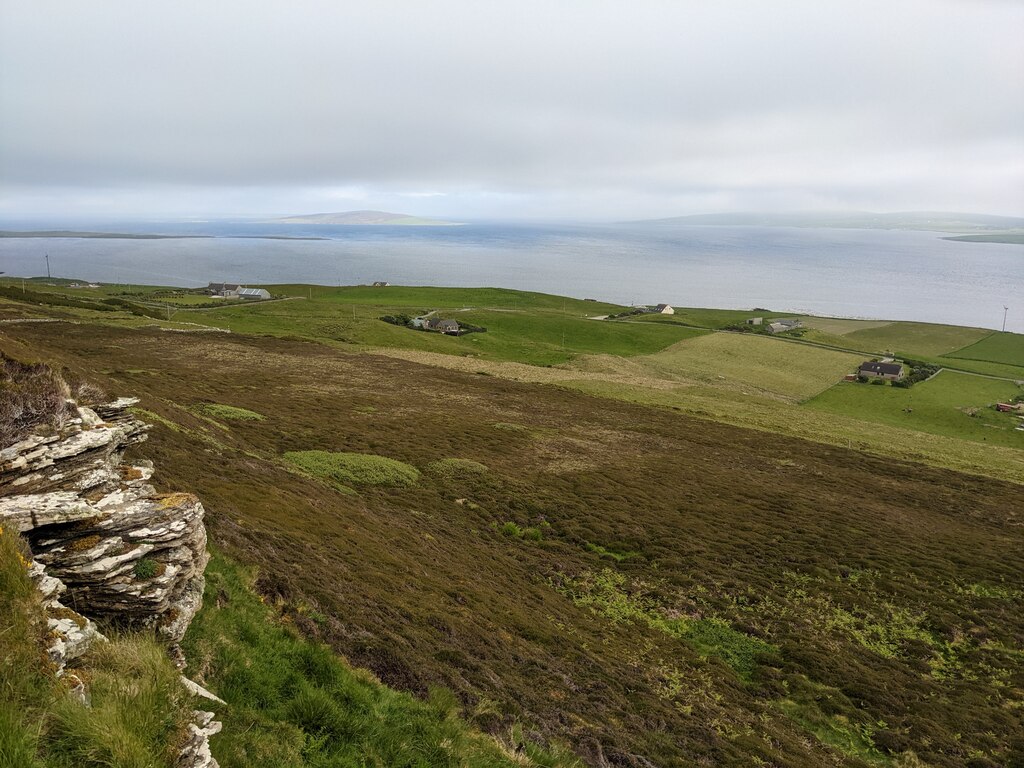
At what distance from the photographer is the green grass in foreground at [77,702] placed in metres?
6.00

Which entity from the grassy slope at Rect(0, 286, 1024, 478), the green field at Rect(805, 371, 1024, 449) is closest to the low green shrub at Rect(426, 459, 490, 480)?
the grassy slope at Rect(0, 286, 1024, 478)

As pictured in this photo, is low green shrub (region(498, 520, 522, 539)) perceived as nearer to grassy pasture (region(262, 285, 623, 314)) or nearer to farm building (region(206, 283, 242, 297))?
grassy pasture (region(262, 285, 623, 314))

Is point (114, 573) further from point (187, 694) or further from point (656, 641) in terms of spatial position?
point (656, 641)

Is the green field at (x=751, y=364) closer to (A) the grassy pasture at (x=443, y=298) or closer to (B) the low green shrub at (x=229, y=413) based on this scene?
(A) the grassy pasture at (x=443, y=298)

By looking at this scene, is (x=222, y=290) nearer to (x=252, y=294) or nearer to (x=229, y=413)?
(x=252, y=294)

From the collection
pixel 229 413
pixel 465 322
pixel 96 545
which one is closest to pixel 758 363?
pixel 465 322

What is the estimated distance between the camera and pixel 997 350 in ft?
406

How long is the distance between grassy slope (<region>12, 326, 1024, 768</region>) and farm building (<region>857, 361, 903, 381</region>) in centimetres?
5724

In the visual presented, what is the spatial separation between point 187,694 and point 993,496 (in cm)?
5114

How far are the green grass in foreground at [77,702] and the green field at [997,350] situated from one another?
146m

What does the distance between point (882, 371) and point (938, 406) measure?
1577cm

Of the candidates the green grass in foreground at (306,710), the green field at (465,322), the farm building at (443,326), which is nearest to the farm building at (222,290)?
the green field at (465,322)

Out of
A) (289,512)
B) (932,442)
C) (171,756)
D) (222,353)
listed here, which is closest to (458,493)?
(289,512)

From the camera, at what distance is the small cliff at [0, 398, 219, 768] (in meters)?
7.85
